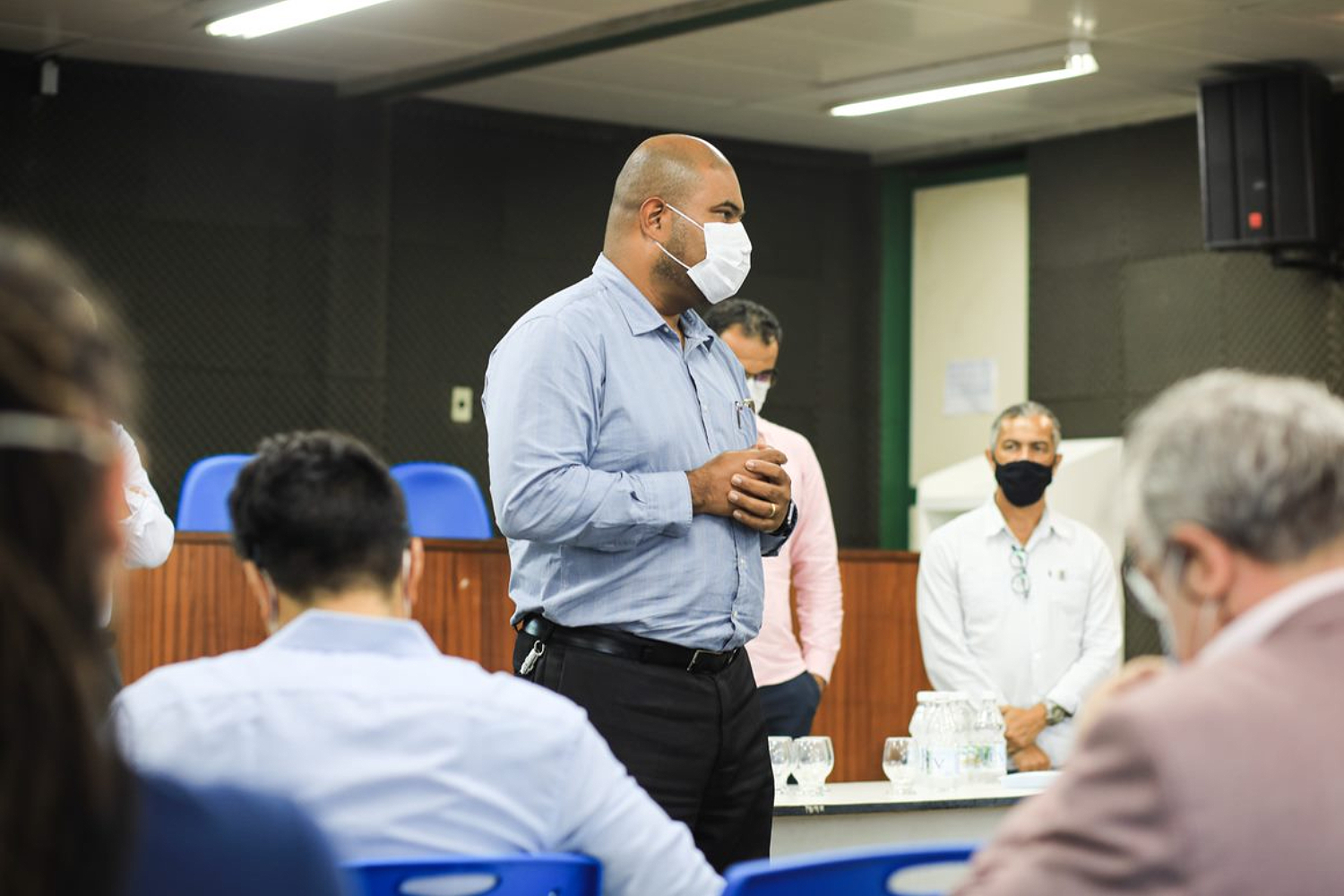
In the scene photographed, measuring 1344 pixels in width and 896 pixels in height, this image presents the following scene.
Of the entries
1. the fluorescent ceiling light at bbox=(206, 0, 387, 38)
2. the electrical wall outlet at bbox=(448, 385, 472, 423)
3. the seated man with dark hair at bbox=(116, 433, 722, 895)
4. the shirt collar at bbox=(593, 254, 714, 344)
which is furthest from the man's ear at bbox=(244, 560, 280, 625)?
the electrical wall outlet at bbox=(448, 385, 472, 423)

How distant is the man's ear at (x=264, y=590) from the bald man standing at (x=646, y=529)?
885mm

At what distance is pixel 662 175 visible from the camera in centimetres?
314

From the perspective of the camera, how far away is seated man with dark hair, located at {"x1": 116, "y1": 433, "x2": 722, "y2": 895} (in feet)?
5.76

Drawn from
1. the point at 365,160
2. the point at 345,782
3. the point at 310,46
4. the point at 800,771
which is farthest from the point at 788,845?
the point at 365,160

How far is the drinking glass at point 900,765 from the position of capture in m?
3.86

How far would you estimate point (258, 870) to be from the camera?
3.25ft

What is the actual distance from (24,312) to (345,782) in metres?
0.96

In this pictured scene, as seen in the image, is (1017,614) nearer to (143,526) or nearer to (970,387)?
(143,526)

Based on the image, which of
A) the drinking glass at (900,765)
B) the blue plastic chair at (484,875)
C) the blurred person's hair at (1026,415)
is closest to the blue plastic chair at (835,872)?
the blue plastic chair at (484,875)

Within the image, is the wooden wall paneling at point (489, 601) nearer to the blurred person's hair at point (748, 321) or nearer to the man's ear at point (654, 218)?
the blurred person's hair at point (748, 321)

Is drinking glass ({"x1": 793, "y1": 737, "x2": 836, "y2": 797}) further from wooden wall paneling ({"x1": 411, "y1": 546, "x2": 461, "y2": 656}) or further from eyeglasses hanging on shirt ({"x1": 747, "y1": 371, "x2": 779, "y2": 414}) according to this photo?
wooden wall paneling ({"x1": 411, "y1": 546, "x2": 461, "y2": 656})

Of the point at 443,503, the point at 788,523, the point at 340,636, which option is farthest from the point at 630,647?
the point at 443,503

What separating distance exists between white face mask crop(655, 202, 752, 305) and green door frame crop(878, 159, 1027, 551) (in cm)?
628

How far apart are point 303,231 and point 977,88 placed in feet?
10.0
